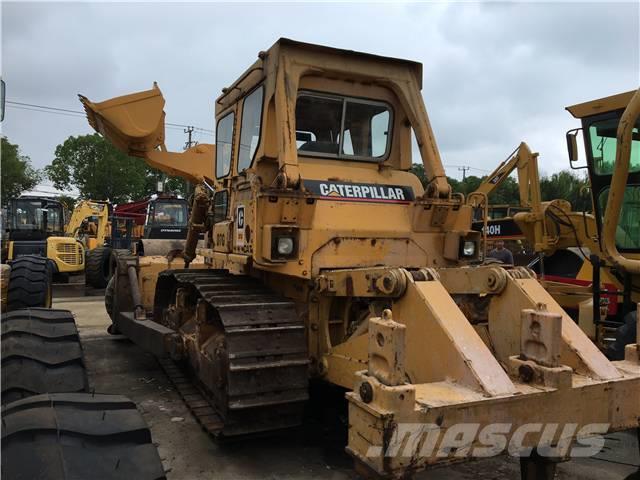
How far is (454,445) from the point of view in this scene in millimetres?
2438

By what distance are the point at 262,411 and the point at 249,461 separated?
0.54m

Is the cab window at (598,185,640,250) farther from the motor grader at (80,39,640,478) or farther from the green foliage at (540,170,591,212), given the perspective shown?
the green foliage at (540,170,591,212)

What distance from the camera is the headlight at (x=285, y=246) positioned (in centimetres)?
405

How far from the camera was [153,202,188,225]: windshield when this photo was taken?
17.1 metres

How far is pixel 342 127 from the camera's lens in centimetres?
485

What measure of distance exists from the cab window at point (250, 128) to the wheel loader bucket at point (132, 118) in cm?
320

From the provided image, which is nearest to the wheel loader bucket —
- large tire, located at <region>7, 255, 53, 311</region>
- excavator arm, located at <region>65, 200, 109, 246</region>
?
large tire, located at <region>7, 255, 53, 311</region>

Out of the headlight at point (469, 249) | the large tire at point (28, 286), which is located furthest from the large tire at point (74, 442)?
the large tire at point (28, 286)

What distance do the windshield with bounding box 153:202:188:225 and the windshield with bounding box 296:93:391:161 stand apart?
13112 mm

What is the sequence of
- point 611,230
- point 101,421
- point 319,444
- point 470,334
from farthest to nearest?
point 611,230, point 319,444, point 470,334, point 101,421

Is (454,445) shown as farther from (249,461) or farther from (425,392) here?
(249,461)

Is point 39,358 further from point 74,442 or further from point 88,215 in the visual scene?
point 88,215

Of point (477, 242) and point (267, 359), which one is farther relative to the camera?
point (477, 242)

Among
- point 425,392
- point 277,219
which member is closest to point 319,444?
point 277,219
